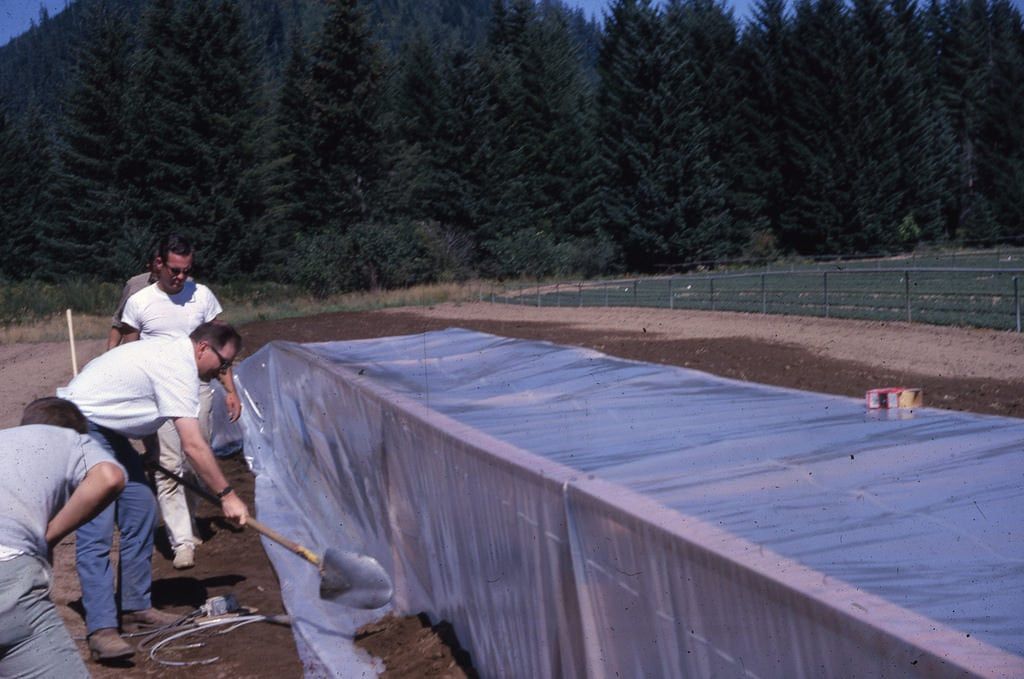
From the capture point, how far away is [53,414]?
3.93 m

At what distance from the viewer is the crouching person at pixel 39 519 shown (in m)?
3.46

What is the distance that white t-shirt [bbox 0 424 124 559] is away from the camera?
3484 mm

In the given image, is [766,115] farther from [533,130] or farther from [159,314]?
[159,314]

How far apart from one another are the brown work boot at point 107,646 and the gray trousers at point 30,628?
→ 2.17m

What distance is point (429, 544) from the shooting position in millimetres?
5648

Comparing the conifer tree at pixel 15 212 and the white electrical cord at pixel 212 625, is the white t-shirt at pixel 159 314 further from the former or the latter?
the conifer tree at pixel 15 212

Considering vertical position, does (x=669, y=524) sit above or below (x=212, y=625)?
above

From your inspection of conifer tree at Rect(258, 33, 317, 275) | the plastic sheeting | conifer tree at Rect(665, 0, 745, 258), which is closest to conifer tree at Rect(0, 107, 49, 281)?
conifer tree at Rect(258, 33, 317, 275)

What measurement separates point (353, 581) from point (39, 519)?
265 cm

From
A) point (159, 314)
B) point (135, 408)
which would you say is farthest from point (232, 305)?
point (135, 408)

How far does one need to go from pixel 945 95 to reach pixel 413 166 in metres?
32.6

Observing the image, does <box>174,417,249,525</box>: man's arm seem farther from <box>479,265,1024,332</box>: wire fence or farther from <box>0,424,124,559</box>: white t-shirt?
<box>479,265,1024,332</box>: wire fence

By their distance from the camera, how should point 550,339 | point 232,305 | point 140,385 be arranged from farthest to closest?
1. point 232,305
2. point 550,339
3. point 140,385

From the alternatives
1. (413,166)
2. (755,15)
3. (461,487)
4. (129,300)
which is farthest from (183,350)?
(755,15)
